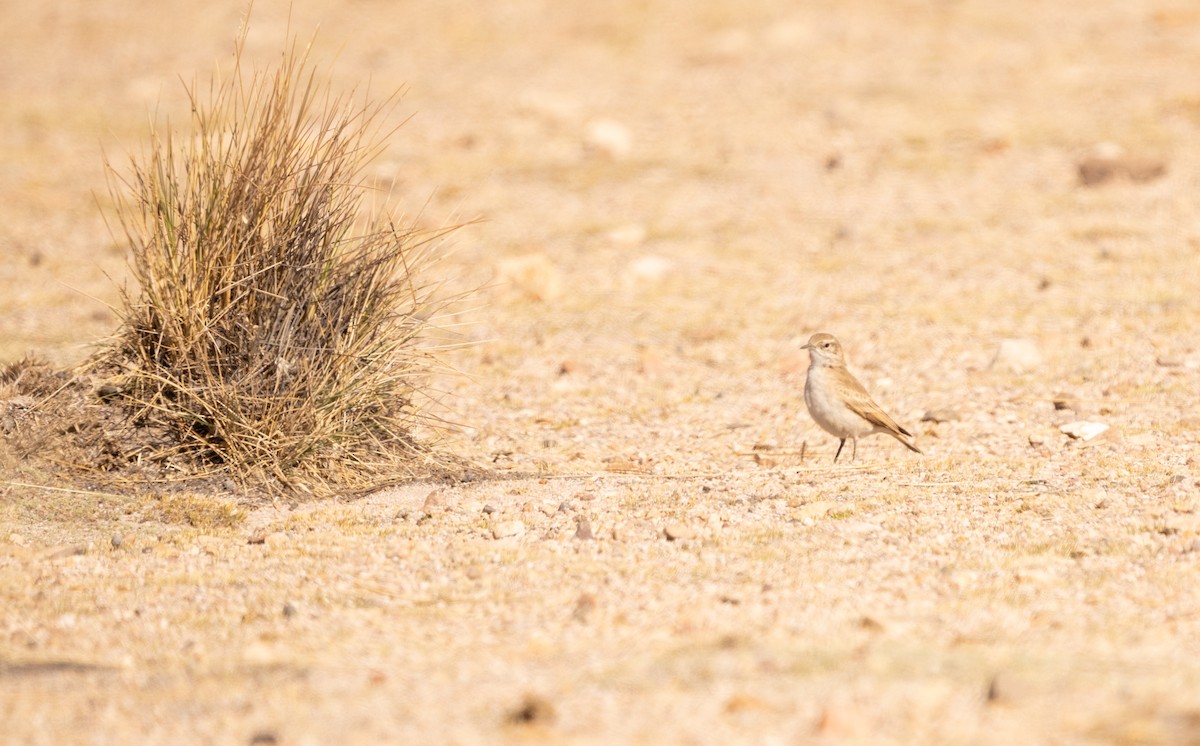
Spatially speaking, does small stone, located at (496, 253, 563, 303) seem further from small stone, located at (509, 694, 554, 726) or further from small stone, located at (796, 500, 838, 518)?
small stone, located at (509, 694, 554, 726)

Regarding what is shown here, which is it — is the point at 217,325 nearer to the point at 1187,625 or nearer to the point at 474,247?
the point at 1187,625

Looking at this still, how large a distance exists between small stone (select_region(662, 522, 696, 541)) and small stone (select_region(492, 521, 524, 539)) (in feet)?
2.07

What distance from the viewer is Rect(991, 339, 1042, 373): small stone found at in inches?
352

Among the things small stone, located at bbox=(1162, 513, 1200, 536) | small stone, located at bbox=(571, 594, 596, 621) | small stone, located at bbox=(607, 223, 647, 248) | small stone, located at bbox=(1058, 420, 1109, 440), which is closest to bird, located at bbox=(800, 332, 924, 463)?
small stone, located at bbox=(1058, 420, 1109, 440)

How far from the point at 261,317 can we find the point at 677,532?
2.33 m

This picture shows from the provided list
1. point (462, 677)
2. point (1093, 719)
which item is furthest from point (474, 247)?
point (1093, 719)

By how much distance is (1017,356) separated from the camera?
900cm

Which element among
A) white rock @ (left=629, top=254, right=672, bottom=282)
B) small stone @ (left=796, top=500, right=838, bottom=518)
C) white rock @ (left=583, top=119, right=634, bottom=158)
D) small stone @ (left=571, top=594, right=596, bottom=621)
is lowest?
small stone @ (left=796, top=500, right=838, bottom=518)

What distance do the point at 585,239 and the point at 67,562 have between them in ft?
23.2

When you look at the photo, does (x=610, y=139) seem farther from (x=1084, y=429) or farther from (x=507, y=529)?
(x=507, y=529)

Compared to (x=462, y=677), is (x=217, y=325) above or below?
above

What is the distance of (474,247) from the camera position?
1213 cm

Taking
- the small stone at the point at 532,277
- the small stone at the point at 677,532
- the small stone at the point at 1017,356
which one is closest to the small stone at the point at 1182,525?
the small stone at the point at 677,532

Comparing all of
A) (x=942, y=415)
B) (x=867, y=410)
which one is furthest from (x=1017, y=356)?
(x=867, y=410)
